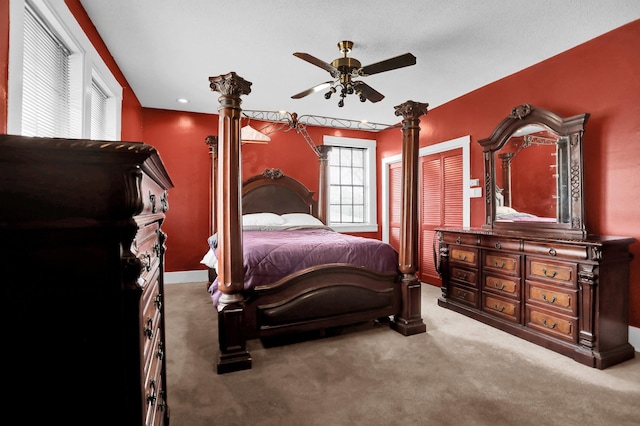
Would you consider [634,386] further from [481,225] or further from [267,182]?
[267,182]

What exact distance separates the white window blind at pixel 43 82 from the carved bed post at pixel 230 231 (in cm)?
108

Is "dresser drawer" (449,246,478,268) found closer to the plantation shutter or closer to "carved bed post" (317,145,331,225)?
the plantation shutter

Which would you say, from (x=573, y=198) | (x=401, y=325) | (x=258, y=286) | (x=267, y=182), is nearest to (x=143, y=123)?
(x=267, y=182)

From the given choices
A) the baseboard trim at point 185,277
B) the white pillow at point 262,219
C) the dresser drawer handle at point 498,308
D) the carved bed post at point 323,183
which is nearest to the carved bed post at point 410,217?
the dresser drawer handle at point 498,308

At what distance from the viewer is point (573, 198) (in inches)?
114

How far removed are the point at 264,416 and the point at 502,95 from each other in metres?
3.97

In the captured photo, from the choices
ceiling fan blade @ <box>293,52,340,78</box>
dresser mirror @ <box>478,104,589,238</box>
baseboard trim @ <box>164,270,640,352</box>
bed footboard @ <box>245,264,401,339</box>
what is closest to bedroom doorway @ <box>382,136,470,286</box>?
dresser mirror @ <box>478,104,589,238</box>

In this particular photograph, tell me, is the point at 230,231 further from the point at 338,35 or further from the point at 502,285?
the point at 502,285

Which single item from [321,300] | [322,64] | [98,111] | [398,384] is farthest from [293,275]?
[98,111]

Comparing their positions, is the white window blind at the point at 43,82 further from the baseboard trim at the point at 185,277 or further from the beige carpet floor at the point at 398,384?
the baseboard trim at the point at 185,277

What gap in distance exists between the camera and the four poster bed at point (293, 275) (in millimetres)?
2389

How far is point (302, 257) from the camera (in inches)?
111

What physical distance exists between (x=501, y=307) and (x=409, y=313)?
90cm

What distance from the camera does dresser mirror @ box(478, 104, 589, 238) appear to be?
9.49 ft
